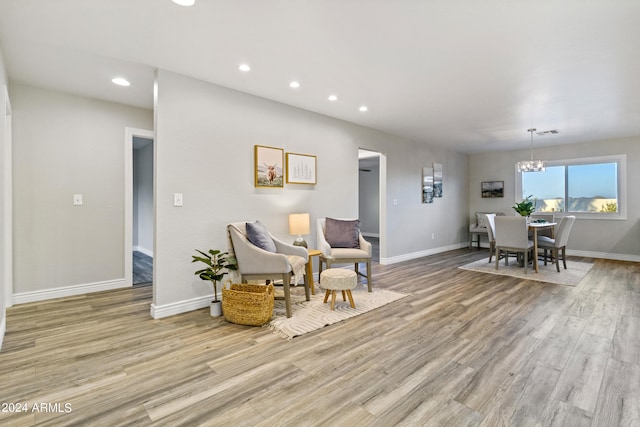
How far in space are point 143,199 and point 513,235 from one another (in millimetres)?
Answer: 7454

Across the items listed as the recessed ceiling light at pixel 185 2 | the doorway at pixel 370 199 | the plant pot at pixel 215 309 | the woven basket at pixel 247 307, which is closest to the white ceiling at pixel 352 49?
the recessed ceiling light at pixel 185 2

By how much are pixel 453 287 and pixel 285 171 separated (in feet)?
8.71

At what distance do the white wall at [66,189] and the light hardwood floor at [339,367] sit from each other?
513 mm

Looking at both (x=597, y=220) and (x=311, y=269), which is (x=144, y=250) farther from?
(x=597, y=220)

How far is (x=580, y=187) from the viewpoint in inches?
261

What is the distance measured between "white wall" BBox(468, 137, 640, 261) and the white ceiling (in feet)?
8.95

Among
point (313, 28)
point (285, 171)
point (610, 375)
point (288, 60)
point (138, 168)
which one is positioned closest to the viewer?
point (610, 375)

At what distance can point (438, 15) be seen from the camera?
212 cm

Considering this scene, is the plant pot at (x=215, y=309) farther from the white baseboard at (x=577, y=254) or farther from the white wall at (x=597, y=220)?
the white wall at (x=597, y=220)

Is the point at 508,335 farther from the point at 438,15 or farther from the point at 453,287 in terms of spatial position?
the point at 438,15

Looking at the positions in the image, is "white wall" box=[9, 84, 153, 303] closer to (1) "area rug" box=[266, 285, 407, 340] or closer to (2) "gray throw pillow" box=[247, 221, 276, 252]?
(2) "gray throw pillow" box=[247, 221, 276, 252]

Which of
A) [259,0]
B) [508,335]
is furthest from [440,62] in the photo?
[508,335]

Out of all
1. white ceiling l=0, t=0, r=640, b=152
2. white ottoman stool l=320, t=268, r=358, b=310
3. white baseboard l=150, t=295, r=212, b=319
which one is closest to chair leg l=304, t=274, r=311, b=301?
white ottoman stool l=320, t=268, r=358, b=310

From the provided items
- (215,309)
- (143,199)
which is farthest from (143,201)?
(215,309)
